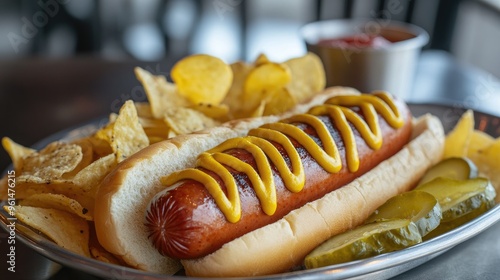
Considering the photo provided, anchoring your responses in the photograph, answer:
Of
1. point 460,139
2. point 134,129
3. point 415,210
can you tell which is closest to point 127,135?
point 134,129

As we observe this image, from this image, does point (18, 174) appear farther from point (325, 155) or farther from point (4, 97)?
point (4, 97)

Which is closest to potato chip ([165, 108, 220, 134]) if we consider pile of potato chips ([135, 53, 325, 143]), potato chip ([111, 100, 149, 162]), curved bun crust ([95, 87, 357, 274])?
pile of potato chips ([135, 53, 325, 143])

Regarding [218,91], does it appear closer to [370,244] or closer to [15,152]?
[15,152]

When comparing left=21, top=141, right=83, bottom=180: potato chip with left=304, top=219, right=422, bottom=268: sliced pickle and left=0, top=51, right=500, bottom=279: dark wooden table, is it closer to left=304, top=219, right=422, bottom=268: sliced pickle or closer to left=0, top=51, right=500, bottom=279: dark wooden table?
left=0, top=51, right=500, bottom=279: dark wooden table

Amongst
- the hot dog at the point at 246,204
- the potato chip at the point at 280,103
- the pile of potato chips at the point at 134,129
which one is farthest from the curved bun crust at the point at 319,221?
the potato chip at the point at 280,103

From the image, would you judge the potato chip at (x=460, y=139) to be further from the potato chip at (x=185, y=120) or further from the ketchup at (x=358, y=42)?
the potato chip at (x=185, y=120)

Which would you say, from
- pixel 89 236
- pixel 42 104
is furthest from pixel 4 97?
pixel 89 236

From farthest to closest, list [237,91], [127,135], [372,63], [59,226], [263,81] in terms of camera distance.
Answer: [372,63] → [237,91] → [263,81] → [127,135] → [59,226]
